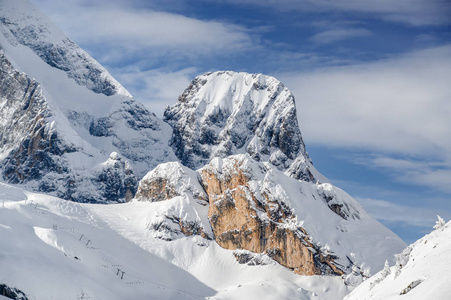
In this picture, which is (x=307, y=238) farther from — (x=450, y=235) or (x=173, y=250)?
(x=450, y=235)

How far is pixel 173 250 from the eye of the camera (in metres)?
162

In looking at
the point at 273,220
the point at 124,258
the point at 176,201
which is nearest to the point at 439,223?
the point at 124,258

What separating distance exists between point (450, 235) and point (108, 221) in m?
138

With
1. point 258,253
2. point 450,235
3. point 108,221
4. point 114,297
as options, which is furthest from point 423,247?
point 108,221

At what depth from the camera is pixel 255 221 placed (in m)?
164

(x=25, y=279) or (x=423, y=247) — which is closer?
(x=423, y=247)

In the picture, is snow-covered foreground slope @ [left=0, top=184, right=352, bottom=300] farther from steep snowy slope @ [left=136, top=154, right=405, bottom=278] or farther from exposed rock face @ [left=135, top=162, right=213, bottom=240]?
steep snowy slope @ [left=136, top=154, right=405, bottom=278]

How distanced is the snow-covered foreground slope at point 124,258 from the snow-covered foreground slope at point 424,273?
43.3 m

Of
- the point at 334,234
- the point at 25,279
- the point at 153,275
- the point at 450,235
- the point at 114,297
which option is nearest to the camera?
the point at 450,235

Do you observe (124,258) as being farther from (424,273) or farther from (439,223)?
(424,273)

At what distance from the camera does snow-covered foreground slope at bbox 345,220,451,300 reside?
3033cm

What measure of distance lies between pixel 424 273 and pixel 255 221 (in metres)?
132

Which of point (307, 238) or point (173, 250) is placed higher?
point (307, 238)

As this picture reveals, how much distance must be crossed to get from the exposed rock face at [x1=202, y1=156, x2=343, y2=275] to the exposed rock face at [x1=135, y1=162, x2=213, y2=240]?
3.66 metres
